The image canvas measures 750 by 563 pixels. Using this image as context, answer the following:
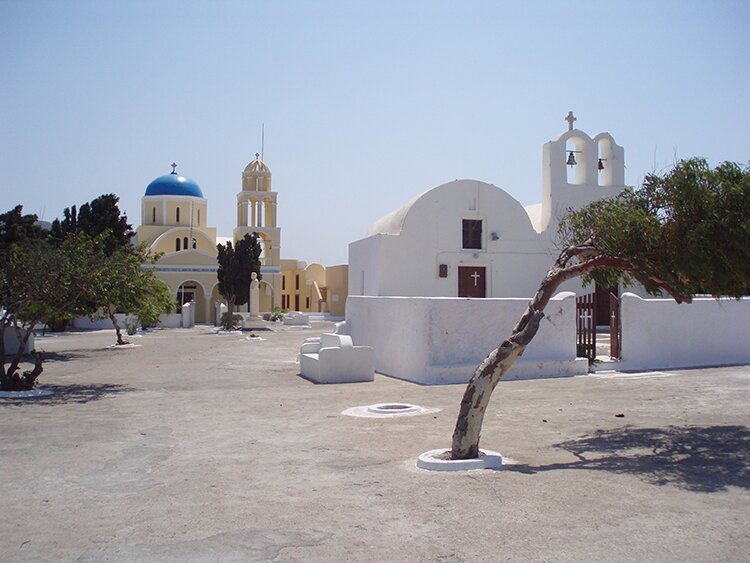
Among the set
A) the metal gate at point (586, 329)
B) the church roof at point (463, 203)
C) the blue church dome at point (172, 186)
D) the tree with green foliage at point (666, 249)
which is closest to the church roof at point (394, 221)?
the church roof at point (463, 203)

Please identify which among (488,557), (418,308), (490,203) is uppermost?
(490,203)

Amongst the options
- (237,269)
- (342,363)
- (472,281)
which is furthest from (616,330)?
(237,269)

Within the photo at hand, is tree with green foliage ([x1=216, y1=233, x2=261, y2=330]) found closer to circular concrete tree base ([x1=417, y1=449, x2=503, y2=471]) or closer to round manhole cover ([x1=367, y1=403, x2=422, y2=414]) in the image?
round manhole cover ([x1=367, y1=403, x2=422, y2=414])

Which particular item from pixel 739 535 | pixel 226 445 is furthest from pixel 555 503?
pixel 226 445

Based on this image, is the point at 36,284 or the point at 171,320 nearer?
the point at 36,284

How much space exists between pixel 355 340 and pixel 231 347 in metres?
7.59

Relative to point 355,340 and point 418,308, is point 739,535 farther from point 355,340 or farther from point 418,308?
point 355,340

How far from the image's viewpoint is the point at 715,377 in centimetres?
1464

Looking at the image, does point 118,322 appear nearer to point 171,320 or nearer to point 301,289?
point 171,320

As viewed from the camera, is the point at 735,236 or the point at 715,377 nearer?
the point at 735,236

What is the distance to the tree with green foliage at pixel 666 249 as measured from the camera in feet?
24.5

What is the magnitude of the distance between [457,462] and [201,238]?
147 feet

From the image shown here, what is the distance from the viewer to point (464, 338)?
14.8m

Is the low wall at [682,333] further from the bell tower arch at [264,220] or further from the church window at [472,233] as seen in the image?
the bell tower arch at [264,220]
